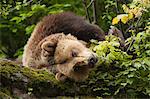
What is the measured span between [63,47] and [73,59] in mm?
243

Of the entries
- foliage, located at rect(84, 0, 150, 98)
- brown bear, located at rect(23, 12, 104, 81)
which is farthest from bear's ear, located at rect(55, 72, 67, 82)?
foliage, located at rect(84, 0, 150, 98)

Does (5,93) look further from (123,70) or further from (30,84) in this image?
(123,70)

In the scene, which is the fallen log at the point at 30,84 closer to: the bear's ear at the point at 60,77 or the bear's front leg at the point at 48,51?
the bear's ear at the point at 60,77

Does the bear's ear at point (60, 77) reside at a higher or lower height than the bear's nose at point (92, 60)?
lower

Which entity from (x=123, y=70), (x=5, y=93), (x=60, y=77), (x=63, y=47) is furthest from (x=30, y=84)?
(x=123, y=70)

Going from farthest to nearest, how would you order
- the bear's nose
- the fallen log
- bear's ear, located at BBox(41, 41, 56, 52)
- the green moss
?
bear's ear, located at BBox(41, 41, 56, 52) → the bear's nose → the fallen log → the green moss

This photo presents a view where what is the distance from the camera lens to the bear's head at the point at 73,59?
14.7 feet

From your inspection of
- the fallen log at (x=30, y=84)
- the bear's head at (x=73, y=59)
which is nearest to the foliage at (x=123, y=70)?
the bear's head at (x=73, y=59)

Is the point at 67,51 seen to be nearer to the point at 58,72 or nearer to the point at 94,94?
the point at 58,72

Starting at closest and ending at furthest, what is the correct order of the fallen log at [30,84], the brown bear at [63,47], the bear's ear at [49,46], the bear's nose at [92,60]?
the fallen log at [30,84] → the bear's nose at [92,60] → the brown bear at [63,47] → the bear's ear at [49,46]

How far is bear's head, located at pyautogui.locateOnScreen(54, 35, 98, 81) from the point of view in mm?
4469

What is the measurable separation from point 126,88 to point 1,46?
564 centimetres

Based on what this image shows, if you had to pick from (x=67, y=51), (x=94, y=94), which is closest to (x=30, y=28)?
(x=67, y=51)

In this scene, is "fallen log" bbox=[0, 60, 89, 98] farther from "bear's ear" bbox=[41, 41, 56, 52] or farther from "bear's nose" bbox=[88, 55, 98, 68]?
"bear's ear" bbox=[41, 41, 56, 52]
